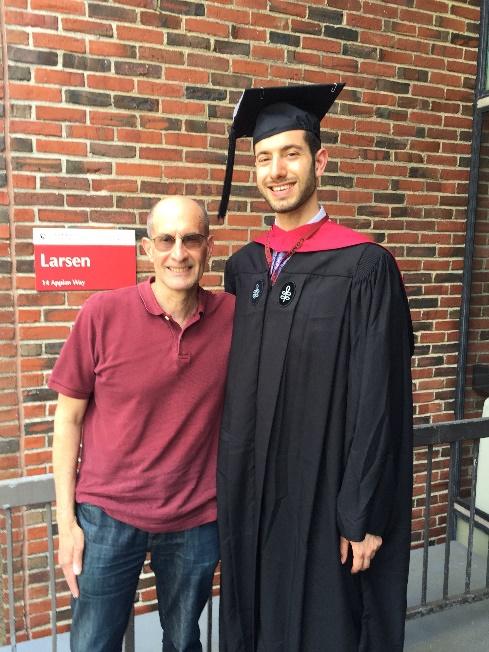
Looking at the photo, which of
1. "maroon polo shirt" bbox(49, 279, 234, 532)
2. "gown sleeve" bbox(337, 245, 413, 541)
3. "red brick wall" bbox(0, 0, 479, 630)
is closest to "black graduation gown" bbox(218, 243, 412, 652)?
"gown sleeve" bbox(337, 245, 413, 541)

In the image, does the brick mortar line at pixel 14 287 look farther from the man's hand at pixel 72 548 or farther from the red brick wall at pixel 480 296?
the red brick wall at pixel 480 296

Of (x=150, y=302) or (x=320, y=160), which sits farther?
(x=320, y=160)

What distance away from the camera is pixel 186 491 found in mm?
1762

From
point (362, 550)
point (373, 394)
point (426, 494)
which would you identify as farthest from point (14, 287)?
point (426, 494)

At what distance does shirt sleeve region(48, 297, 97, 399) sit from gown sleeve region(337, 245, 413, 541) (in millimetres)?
793

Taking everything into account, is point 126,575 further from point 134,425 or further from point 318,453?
point 318,453

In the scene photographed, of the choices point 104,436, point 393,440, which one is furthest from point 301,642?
point 104,436

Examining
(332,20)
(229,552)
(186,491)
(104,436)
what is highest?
(332,20)

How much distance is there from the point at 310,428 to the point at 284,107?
1071 mm

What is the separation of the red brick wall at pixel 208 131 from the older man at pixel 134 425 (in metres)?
1.14

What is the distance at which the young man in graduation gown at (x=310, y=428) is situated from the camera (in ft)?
5.42

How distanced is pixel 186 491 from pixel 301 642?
2.05ft

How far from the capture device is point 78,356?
1.69m

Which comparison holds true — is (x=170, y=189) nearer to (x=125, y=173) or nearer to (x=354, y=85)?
(x=125, y=173)
